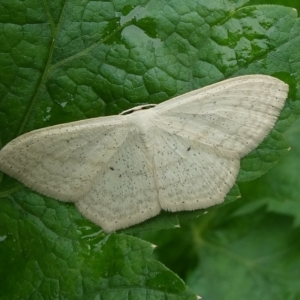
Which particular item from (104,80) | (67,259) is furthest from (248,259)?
(104,80)

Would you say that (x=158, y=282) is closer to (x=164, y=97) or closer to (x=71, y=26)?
(x=164, y=97)

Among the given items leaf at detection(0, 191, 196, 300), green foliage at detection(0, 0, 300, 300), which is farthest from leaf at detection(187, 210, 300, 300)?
leaf at detection(0, 191, 196, 300)

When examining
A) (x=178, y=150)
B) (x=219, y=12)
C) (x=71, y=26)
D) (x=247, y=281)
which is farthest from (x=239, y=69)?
(x=247, y=281)

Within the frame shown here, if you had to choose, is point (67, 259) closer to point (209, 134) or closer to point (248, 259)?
point (209, 134)

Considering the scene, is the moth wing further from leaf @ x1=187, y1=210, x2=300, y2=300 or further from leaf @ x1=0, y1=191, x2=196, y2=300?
leaf @ x1=187, y1=210, x2=300, y2=300

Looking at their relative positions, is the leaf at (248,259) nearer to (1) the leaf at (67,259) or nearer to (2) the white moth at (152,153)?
(2) the white moth at (152,153)
